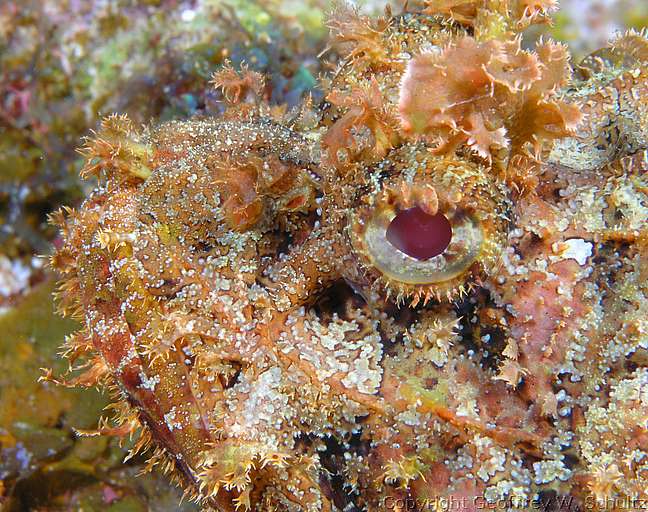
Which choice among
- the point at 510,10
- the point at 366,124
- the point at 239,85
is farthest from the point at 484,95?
the point at 239,85

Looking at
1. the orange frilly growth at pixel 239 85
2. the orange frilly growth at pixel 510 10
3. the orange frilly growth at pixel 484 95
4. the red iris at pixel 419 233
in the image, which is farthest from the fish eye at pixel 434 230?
the orange frilly growth at pixel 239 85

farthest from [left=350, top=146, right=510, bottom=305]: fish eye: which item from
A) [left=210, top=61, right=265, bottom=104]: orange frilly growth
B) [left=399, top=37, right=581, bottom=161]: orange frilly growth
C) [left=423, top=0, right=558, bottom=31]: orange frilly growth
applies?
[left=210, top=61, right=265, bottom=104]: orange frilly growth

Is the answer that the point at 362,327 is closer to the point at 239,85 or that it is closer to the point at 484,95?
the point at 484,95

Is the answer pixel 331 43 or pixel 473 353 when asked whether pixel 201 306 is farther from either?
pixel 331 43

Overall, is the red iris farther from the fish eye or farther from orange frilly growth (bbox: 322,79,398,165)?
orange frilly growth (bbox: 322,79,398,165)

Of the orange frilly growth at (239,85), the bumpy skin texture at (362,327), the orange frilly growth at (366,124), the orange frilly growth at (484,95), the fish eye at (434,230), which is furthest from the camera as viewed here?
the orange frilly growth at (239,85)

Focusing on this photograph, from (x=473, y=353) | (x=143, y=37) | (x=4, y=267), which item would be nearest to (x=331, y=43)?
(x=473, y=353)

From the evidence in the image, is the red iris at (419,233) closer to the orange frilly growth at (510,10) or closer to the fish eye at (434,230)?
the fish eye at (434,230)
